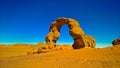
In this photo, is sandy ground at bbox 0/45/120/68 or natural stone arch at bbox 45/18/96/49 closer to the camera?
sandy ground at bbox 0/45/120/68

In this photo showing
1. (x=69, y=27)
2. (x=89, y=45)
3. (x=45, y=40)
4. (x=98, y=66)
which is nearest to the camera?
(x=98, y=66)

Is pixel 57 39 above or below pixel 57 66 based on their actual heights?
above

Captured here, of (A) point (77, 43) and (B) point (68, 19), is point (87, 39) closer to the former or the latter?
(A) point (77, 43)

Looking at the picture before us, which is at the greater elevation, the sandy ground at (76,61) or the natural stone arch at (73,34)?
the natural stone arch at (73,34)

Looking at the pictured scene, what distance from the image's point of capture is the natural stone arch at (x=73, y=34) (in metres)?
30.9

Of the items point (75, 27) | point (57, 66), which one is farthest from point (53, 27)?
point (57, 66)

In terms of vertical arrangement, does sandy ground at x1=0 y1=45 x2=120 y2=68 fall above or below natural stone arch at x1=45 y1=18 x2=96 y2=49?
below

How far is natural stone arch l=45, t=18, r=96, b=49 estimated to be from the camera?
3092 centimetres

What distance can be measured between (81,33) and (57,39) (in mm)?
5461

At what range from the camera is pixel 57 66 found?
15.8 meters

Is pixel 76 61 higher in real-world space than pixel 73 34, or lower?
lower

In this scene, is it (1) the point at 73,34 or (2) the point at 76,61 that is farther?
(1) the point at 73,34

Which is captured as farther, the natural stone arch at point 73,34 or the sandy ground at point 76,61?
the natural stone arch at point 73,34

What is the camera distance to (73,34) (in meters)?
31.9
